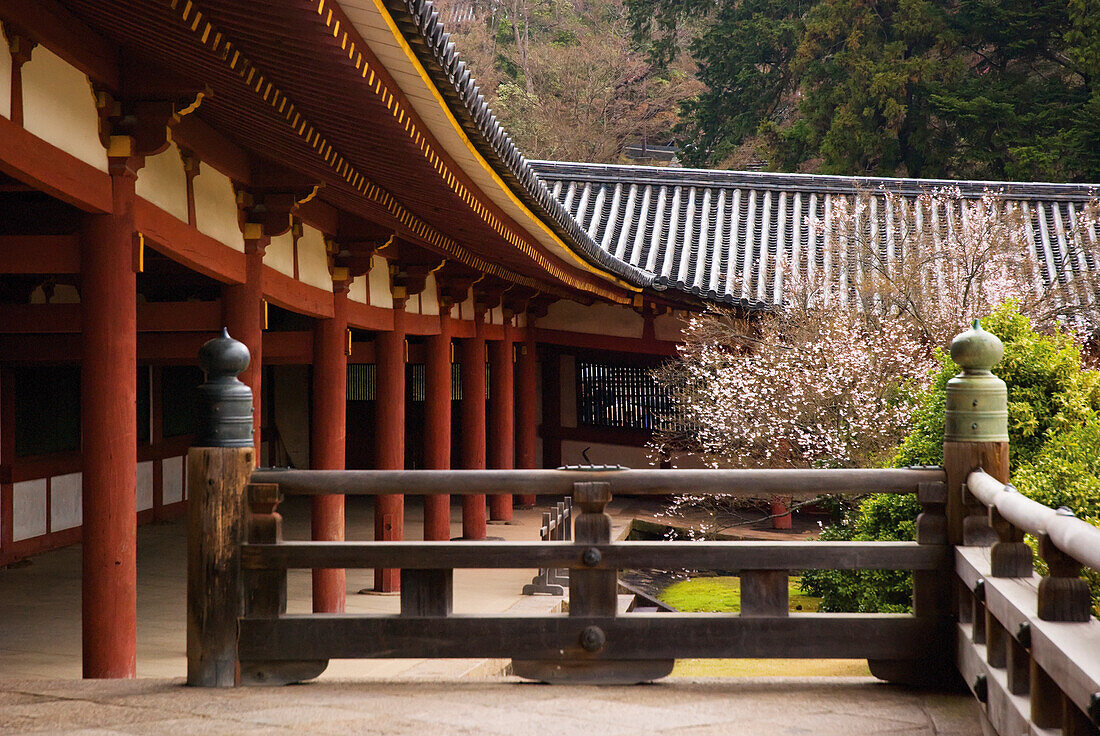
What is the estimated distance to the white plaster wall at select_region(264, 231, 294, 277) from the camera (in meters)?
7.15

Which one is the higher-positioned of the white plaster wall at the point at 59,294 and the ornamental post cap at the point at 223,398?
the white plaster wall at the point at 59,294

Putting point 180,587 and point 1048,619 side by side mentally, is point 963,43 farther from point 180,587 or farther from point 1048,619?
point 1048,619

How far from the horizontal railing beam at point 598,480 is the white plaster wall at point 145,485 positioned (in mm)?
9238

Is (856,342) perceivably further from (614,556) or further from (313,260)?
(614,556)

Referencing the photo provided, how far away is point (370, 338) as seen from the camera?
15.0m

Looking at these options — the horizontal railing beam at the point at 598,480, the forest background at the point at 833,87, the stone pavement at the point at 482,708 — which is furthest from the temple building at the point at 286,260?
the forest background at the point at 833,87

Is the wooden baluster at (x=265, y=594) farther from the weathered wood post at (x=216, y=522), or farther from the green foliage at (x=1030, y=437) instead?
the green foliage at (x=1030, y=437)

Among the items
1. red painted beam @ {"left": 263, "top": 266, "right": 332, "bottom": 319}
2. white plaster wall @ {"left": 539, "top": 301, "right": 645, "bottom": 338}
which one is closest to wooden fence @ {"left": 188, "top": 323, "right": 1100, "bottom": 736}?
red painted beam @ {"left": 263, "top": 266, "right": 332, "bottom": 319}

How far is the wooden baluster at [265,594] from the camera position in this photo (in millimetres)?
3922

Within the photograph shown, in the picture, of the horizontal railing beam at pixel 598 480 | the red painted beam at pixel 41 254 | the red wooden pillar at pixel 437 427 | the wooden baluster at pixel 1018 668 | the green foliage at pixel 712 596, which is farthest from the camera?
the red wooden pillar at pixel 437 427

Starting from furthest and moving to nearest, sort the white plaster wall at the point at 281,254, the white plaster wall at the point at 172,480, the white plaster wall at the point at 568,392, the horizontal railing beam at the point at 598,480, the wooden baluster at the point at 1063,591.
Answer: the white plaster wall at the point at 568,392 → the white plaster wall at the point at 172,480 → the white plaster wall at the point at 281,254 → the horizontal railing beam at the point at 598,480 → the wooden baluster at the point at 1063,591

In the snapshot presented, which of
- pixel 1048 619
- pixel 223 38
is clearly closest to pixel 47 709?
pixel 223 38

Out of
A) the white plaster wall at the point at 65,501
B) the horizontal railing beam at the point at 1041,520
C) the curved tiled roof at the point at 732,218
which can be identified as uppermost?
the curved tiled roof at the point at 732,218

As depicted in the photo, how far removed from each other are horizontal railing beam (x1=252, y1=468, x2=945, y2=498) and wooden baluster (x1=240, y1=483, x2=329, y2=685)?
0.07 m
